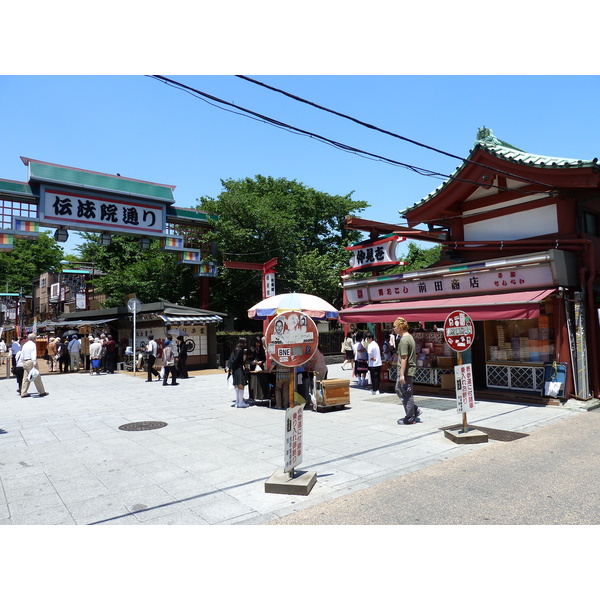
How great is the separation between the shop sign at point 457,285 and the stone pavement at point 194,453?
302 cm

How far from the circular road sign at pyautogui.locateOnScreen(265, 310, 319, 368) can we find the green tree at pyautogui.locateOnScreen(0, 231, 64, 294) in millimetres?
53067

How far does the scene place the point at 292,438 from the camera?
18.3 feet

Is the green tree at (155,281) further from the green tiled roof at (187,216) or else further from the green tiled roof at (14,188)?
the green tiled roof at (14,188)

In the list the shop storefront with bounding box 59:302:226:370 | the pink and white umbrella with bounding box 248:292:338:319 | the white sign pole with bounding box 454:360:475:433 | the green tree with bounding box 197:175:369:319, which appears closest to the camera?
the white sign pole with bounding box 454:360:475:433

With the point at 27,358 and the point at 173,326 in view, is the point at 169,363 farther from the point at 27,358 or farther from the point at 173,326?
the point at 173,326

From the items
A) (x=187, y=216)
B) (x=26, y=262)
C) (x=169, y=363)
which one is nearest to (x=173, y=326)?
(x=169, y=363)

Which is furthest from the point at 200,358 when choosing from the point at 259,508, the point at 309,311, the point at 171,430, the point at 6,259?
the point at 6,259

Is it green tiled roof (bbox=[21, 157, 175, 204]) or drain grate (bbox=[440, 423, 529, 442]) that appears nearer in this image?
drain grate (bbox=[440, 423, 529, 442])

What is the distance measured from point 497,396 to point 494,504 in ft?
25.0

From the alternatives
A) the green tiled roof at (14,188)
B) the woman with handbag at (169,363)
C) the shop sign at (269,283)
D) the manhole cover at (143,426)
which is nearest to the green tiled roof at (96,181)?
the green tiled roof at (14,188)

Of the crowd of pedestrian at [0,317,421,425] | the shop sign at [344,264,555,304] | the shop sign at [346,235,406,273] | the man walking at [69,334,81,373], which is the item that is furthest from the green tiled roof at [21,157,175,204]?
the shop sign at [344,264,555,304]

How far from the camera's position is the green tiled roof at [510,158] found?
10930 mm

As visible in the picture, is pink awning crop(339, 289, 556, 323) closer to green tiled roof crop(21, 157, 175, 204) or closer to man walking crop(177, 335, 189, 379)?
man walking crop(177, 335, 189, 379)

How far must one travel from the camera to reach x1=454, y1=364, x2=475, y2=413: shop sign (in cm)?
801
